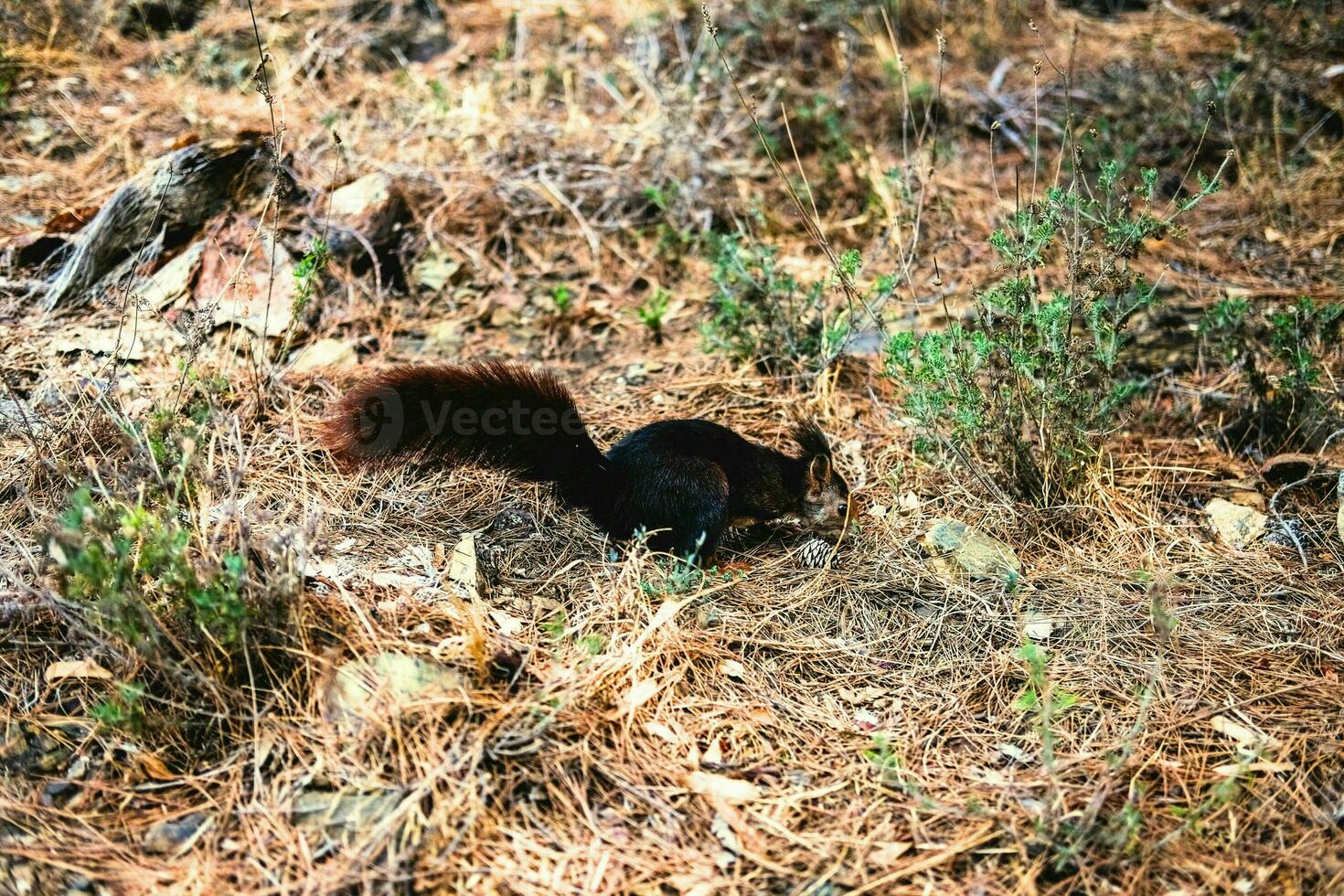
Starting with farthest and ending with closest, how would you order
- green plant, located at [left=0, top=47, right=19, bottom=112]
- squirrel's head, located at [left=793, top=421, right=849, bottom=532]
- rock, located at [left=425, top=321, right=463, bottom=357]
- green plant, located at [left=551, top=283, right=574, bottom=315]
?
1. green plant, located at [left=0, top=47, right=19, bottom=112]
2. green plant, located at [left=551, top=283, right=574, bottom=315]
3. rock, located at [left=425, top=321, right=463, bottom=357]
4. squirrel's head, located at [left=793, top=421, right=849, bottom=532]

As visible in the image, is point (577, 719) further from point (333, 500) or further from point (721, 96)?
point (721, 96)

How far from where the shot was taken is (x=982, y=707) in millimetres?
2695

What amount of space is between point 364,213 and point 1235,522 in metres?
3.92

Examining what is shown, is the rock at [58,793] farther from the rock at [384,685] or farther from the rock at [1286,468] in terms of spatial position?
the rock at [1286,468]

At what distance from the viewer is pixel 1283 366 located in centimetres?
407

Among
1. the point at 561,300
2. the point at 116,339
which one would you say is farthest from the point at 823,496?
the point at 116,339

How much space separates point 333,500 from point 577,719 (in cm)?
134

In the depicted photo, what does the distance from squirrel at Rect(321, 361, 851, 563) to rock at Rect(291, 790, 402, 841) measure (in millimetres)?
1012

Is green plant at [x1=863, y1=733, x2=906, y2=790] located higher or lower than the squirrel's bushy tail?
lower

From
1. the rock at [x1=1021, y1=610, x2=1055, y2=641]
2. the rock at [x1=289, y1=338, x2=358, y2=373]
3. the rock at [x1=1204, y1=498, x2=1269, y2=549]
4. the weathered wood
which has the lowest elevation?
the rock at [x1=1204, y1=498, x2=1269, y2=549]

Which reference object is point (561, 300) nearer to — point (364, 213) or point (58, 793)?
point (364, 213)

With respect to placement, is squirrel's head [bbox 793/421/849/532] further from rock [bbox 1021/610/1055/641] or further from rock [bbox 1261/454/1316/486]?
rock [bbox 1261/454/1316/486]

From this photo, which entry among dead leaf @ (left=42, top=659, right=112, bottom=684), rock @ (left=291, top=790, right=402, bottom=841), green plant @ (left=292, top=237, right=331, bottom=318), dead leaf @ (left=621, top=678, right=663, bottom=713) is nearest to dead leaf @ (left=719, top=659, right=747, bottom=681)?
dead leaf @ (left=621, top=678, right=663, bottom=713)

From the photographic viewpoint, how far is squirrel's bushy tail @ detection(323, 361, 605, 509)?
9.37 feet
